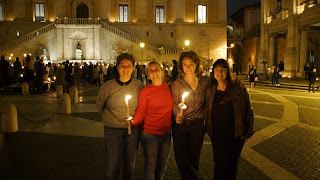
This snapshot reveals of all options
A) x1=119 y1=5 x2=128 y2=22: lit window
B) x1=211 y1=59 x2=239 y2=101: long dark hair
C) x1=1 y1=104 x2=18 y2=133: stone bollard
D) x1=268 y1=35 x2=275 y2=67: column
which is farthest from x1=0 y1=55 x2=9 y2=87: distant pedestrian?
x1=268 y1=35 x2=275 y2=67: column

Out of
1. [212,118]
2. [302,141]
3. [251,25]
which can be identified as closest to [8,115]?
[212,118]

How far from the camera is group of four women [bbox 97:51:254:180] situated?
4.03 metres

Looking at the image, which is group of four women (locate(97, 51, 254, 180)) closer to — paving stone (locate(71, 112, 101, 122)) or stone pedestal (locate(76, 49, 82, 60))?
paving stone (locate(71, 112, 101, 122))

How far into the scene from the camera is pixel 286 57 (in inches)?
1244

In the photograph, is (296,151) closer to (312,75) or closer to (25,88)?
(312,75)

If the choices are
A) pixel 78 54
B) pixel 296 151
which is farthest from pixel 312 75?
pixel 78 54

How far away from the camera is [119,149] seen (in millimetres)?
4184

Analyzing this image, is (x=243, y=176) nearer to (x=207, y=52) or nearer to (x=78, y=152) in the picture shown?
(x=78, y=152)

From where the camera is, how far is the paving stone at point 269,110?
11.2m

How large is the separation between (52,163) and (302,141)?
19.4 ft

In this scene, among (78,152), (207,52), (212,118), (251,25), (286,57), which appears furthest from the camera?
(251,25)

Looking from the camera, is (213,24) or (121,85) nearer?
(121,85)

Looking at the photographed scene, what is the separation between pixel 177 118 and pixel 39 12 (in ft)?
137

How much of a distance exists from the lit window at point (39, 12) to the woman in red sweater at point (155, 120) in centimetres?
4096
